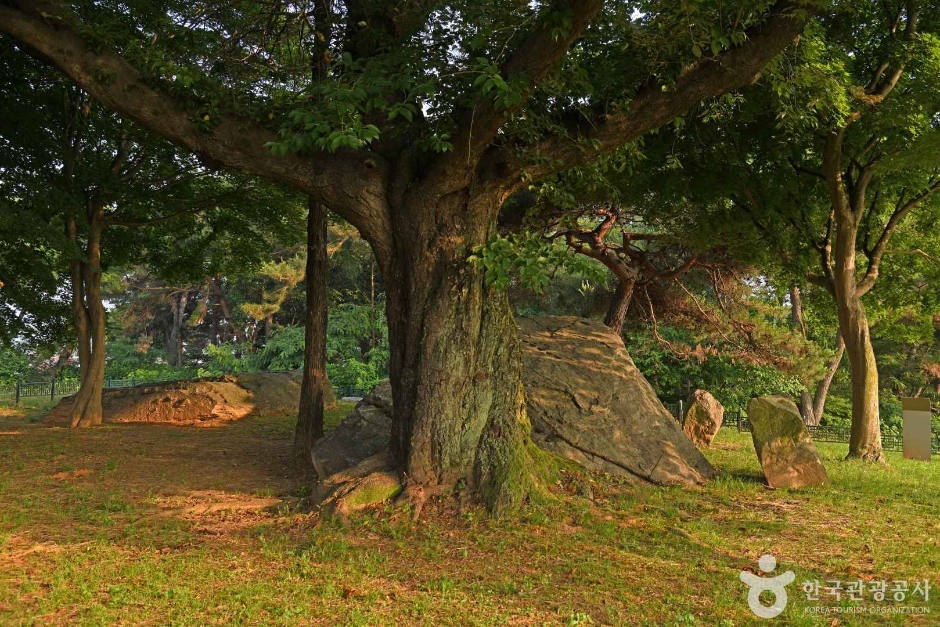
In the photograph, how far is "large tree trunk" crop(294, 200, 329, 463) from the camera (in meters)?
9.84

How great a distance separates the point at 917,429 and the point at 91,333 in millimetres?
15209

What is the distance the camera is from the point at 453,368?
680 centimetres

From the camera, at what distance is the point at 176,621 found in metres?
4.17

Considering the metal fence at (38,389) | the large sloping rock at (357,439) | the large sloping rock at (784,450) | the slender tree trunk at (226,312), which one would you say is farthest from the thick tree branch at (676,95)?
the slender tree trunk at (226,312)

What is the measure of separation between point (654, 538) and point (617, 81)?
4.42 meters

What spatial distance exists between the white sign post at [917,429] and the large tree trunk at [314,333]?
8896mm

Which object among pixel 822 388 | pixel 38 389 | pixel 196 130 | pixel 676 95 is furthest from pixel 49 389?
pixel 822 388

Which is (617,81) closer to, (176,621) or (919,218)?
(176,621)

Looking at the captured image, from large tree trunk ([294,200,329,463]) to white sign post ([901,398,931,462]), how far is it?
29.2ft

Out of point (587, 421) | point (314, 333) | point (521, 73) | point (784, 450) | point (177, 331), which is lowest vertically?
point (784, 450)

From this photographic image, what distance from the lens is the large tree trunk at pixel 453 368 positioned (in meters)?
6.75

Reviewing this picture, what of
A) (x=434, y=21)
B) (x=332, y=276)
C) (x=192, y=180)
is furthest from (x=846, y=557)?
(x=332, y=276)

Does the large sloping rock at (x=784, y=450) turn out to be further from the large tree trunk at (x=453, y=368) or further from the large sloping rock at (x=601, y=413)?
the large tree trunk at (x=453, y=368)

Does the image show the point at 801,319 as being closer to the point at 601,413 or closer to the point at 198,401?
the point at 601,413
